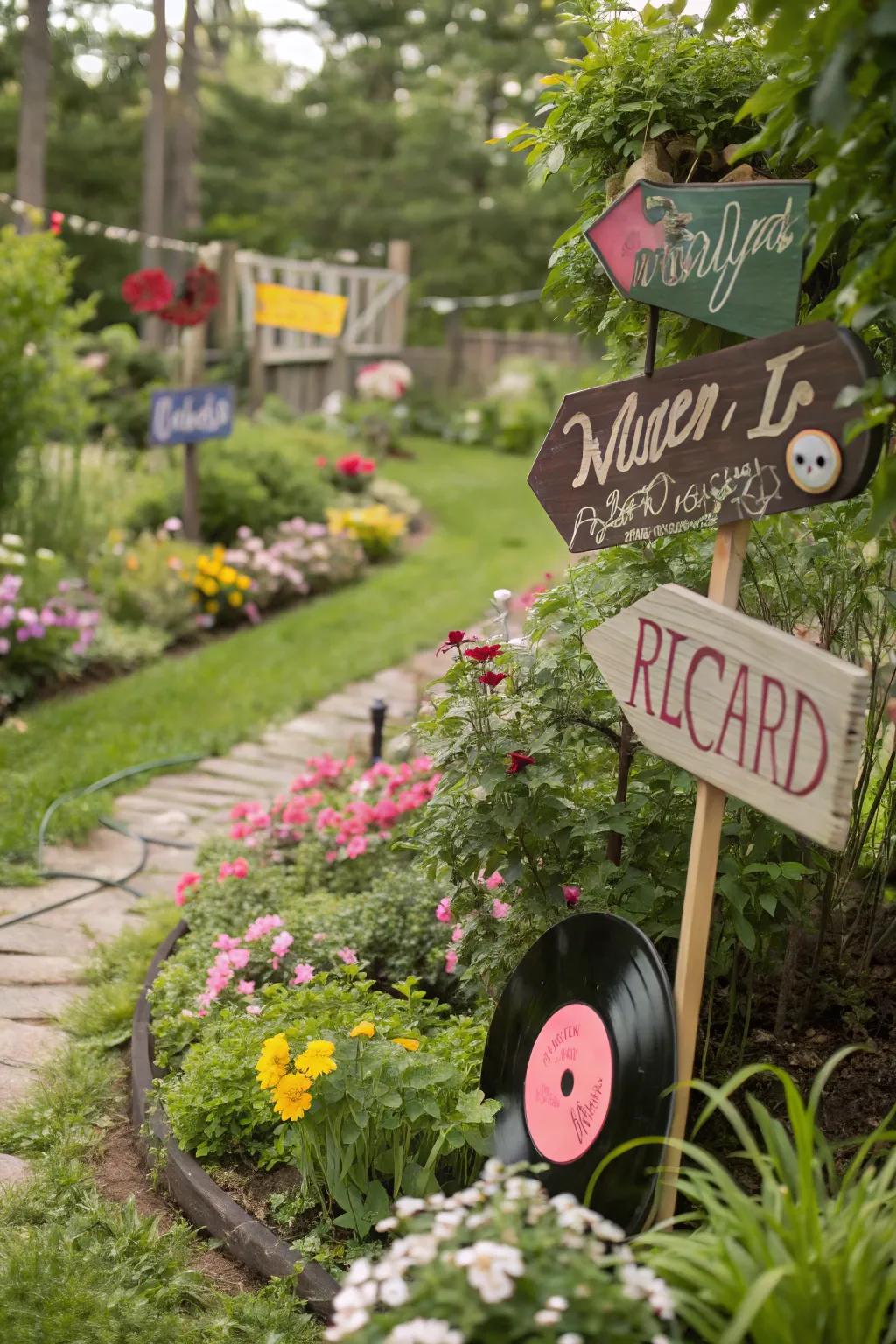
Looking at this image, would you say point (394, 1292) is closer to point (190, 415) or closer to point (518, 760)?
point (518, 760)

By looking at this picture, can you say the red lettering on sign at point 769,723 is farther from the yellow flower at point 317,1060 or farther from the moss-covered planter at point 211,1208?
the moss-covered planter at point 211,1208

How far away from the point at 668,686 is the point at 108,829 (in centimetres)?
320

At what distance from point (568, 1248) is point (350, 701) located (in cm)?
473

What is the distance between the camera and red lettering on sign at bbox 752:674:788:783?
181 cm

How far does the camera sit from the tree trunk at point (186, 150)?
17453 millimetres

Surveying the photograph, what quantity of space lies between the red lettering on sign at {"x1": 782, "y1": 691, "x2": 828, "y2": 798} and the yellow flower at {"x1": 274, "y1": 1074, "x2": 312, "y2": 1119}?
3.71ft

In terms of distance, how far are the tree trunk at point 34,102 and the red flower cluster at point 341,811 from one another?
11721mm

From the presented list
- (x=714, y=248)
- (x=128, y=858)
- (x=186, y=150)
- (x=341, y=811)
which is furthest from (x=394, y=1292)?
(x=186, y=150)

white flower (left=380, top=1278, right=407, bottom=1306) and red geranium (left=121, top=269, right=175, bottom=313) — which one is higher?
A: red geranium (left=121, top=269, right=175, bottom=313)

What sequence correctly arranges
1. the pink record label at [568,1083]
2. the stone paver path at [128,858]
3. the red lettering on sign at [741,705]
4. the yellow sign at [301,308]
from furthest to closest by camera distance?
the yellow sign at [301,308], the stone paver path at [128,858], the pink record label at [568,1083], the red lettering on sign at [741,705]

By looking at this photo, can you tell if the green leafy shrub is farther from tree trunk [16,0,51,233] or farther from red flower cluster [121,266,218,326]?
tree trunk [16,0,51,233]

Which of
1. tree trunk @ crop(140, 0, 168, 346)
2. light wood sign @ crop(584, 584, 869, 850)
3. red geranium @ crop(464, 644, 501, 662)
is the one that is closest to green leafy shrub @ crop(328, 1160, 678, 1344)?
light wood sign @ crop(584, 584, 869, 850)

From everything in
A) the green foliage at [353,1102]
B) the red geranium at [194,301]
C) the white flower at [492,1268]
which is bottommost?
the green foliage at [353,1102]

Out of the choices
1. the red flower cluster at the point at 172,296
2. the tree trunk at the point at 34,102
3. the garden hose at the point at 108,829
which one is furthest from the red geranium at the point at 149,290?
the tree trunk at the point at 34,102
